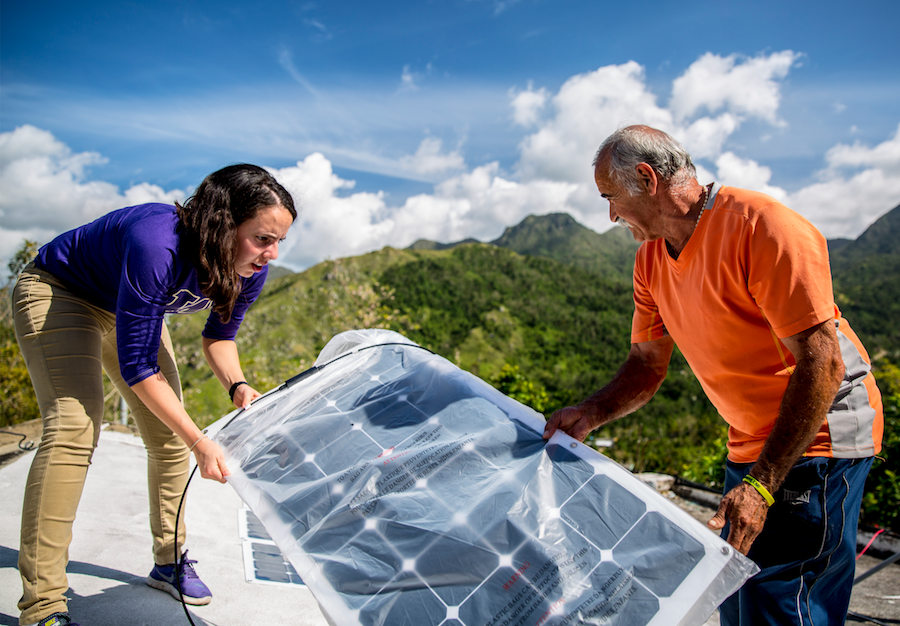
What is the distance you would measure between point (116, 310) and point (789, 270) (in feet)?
6.15

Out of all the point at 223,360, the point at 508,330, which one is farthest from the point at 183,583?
the point at 508,330

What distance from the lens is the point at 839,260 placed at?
130 metres

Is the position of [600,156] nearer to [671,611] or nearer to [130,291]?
[671,611]

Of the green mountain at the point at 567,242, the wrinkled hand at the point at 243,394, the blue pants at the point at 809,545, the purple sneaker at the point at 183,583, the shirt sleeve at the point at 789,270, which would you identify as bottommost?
the purple sneaker at the point at 183,583

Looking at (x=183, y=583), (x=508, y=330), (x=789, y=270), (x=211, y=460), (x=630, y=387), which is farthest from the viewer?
(x=508, y=330)

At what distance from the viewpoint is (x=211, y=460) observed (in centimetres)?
143

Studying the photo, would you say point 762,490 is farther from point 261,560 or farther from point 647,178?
point 261,560

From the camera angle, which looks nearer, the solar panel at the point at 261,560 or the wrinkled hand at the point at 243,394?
the wrinkled hand at the point at 243,394

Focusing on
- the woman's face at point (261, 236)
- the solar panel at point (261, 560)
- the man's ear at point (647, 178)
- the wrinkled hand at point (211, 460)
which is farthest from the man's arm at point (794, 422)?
the solar panel at point (261, 560)

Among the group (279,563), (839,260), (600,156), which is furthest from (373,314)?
(839,260)

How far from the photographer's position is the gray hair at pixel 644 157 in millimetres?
1439

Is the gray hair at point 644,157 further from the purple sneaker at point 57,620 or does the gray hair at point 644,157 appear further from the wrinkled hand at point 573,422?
the purple sneaker at point 57,620

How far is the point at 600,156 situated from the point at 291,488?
50.9 inches

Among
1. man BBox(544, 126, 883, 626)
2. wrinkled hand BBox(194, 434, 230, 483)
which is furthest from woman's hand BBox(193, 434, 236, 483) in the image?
man BBox(544, 126, 883, 626)
